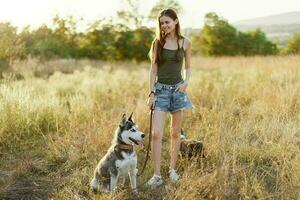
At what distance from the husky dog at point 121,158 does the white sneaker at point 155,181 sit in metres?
0.37

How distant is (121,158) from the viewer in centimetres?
571

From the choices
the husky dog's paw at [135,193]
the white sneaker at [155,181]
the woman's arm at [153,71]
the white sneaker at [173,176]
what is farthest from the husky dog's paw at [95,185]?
the woman's arm at [153,71]

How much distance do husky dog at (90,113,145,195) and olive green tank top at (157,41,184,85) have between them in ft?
2.30

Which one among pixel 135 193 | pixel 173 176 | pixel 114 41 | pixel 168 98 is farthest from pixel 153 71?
pixel 114 41

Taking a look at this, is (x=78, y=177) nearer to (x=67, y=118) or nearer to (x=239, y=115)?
(x=67, y=118)

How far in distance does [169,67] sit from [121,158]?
1.20m

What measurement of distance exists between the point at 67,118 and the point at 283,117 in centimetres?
363

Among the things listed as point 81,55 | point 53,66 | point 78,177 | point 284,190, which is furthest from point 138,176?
point 81,55

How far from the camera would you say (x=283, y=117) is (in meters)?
8.10

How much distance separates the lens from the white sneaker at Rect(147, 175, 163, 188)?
20.3 feet

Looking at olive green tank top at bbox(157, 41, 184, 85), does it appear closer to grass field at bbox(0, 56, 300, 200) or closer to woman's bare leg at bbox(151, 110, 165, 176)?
woman's bare leg at bbox(151, 110, 165, 176)

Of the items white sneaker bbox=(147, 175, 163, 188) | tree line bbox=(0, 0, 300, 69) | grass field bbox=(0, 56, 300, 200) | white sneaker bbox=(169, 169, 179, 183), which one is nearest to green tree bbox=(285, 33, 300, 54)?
Result: tree line bbox=(0, 0, 300, 69)

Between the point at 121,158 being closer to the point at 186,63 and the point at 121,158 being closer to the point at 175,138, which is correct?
the point at 175,138

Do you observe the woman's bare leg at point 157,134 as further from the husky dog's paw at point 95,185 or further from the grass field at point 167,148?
the husky dog's paw at point 95,185
